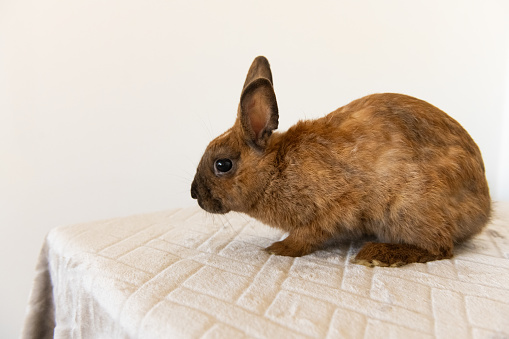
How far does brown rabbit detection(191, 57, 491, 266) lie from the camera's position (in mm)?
1116

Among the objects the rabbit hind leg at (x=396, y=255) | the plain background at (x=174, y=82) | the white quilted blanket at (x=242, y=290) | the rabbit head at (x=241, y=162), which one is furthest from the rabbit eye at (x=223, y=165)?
the plain background at (x=174, y=82)

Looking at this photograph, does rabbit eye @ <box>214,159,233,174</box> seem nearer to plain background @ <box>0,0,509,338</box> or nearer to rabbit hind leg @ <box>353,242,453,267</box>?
rabbit hind leg @ <box>353,242,453,267</box>

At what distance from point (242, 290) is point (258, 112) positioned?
526mm

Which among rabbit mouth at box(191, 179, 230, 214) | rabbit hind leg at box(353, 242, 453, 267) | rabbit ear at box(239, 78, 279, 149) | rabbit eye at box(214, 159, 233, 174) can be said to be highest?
rabbit ear at box(239, 78, 279, 149)

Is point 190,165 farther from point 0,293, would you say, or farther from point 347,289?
point 347,289

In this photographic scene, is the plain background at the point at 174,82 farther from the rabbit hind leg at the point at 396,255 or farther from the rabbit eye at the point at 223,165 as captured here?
the rabbit hind leg at the point at 396,255

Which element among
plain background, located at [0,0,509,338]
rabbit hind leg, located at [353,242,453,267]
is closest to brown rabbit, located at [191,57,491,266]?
rabbit hind leg, located at [353,242,453,267]

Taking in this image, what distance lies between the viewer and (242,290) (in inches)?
37.2

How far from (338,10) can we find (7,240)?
2.19 metres

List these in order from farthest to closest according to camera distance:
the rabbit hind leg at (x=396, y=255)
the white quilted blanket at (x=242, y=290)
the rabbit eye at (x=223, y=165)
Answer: the rabbit eye at (x=223, y=165) < the rabbit hind leg at (x=396, y=255) < the white quilted blanket at (x=242, y=290)

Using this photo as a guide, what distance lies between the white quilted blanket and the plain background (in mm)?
814

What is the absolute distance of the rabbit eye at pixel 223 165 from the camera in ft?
4.00

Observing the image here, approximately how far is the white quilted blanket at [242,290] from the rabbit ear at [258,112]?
0.37 m

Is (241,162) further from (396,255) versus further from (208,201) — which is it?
(396,255)
